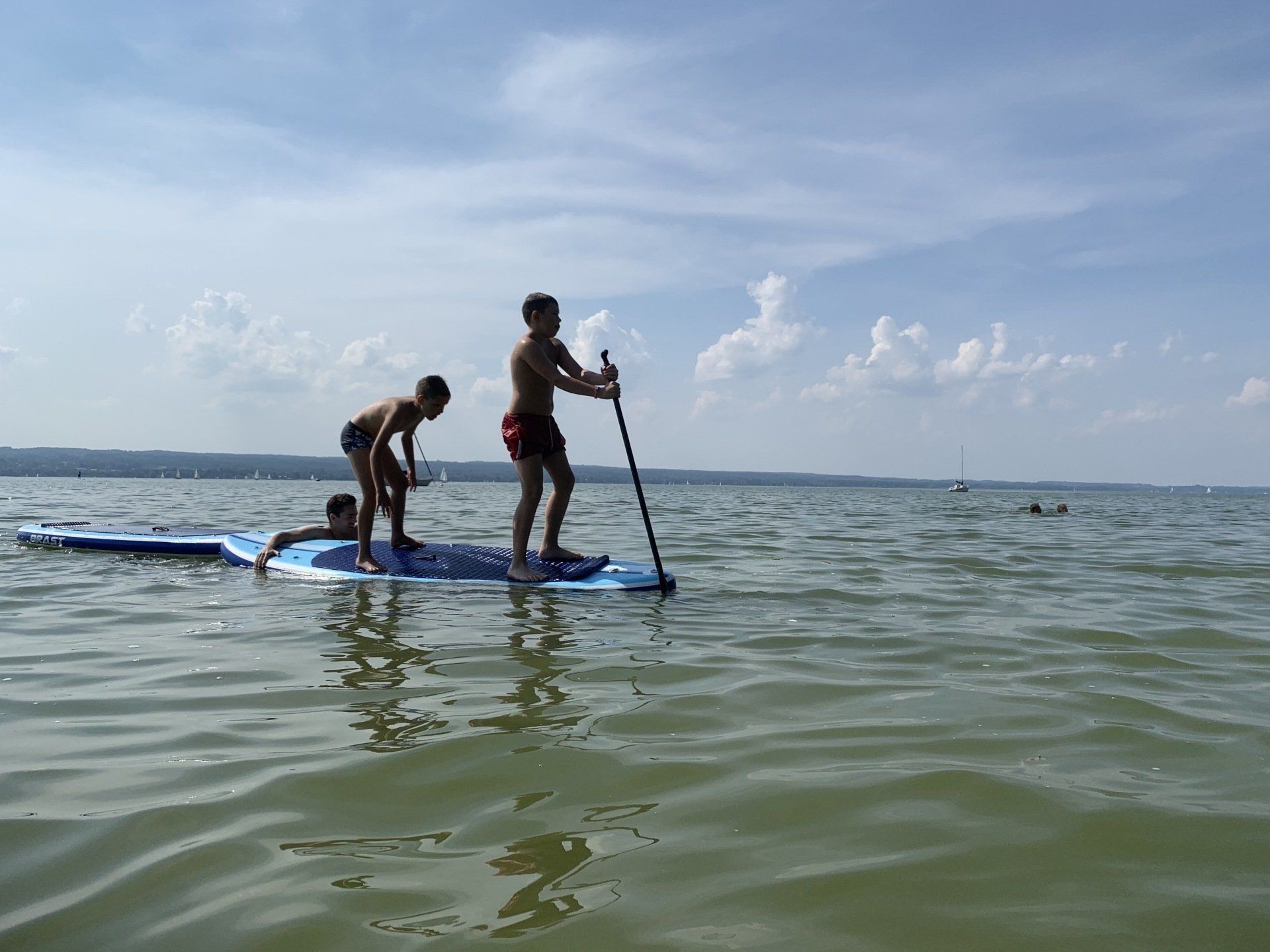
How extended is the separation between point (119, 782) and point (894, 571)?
722 cm

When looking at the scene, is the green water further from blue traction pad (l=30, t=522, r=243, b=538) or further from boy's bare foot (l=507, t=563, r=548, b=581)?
blue traction pad (l=30, t=522, r=243, b=538)

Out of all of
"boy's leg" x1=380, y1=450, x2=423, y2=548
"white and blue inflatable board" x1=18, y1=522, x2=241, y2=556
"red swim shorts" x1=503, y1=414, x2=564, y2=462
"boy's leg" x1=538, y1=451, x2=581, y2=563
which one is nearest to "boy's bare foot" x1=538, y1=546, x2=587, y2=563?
"boy's leg" x1=538, y1=451, x2=581, y2=563

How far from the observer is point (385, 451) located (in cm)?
767

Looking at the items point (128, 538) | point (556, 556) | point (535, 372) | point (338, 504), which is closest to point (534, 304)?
point (535, 372)

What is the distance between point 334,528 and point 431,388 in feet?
8.44

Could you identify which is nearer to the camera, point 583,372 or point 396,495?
point 583,372

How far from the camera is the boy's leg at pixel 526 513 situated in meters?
6.94

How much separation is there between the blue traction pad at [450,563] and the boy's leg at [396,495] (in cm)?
12

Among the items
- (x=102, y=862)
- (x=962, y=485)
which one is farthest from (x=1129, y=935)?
(x=962, y=485)

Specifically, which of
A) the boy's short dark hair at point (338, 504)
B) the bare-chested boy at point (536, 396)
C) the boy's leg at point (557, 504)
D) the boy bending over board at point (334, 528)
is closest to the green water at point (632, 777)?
the bare-chested boy at point (536, 396)

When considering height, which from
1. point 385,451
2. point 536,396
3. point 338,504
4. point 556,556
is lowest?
point 556,556

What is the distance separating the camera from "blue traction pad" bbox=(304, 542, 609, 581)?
23.9 feet

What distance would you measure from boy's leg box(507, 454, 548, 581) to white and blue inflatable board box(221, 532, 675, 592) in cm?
8

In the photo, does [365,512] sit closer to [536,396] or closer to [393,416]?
[393,416]
